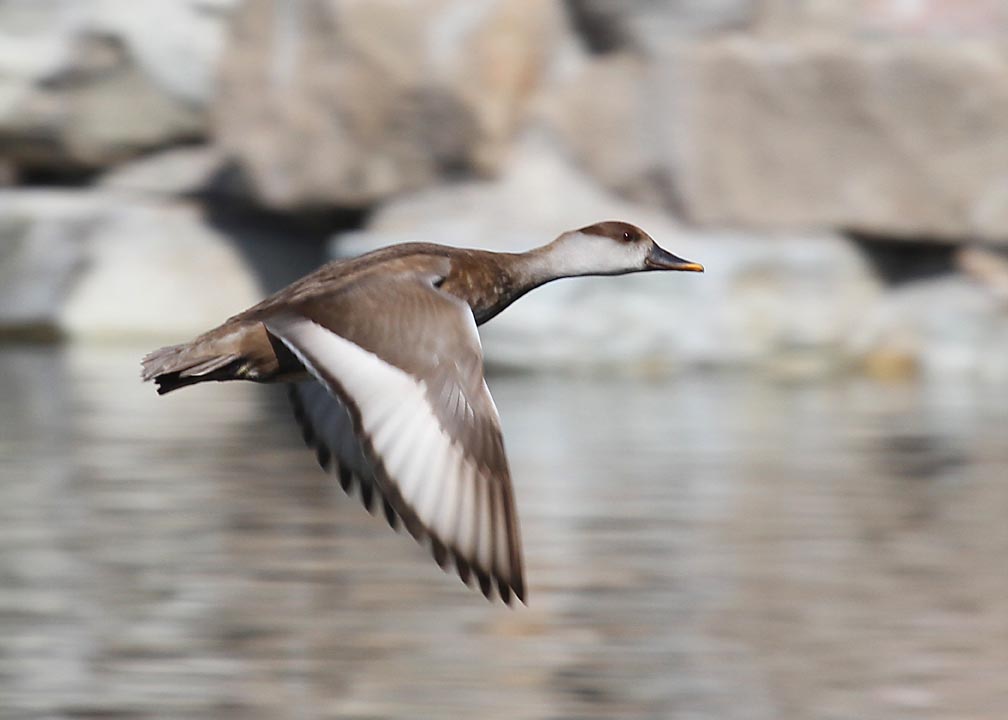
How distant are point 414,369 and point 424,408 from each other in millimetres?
105

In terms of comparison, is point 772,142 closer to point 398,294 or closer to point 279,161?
point 279,161

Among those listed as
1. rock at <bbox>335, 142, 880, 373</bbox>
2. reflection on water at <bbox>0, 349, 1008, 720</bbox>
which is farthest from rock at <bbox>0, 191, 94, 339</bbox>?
reflection on water at <bbox>0, 349, 1008, 720</bbox>

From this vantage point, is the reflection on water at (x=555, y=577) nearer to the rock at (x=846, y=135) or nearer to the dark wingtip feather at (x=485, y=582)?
the dark wingtip feather at (x=485, y=582)

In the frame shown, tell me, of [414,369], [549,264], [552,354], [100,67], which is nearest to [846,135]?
[552,354]

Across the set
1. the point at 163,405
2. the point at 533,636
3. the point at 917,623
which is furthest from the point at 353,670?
the point at 163,405

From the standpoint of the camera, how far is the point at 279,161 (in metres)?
13.8

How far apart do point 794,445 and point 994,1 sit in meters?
3.62

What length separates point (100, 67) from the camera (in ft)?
49.2

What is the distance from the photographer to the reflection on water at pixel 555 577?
Answer: 5090mm

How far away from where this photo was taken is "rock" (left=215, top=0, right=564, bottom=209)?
1290 centimetres

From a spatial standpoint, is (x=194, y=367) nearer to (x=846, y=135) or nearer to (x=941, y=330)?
(x=846, y=135)

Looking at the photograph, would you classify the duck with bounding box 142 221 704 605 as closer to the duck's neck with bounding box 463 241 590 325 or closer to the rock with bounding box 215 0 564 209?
the duck's neck with bounding box 463 241 590 325

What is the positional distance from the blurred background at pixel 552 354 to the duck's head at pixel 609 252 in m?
0.99

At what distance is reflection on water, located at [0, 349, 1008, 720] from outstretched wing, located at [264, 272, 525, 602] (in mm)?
1252
